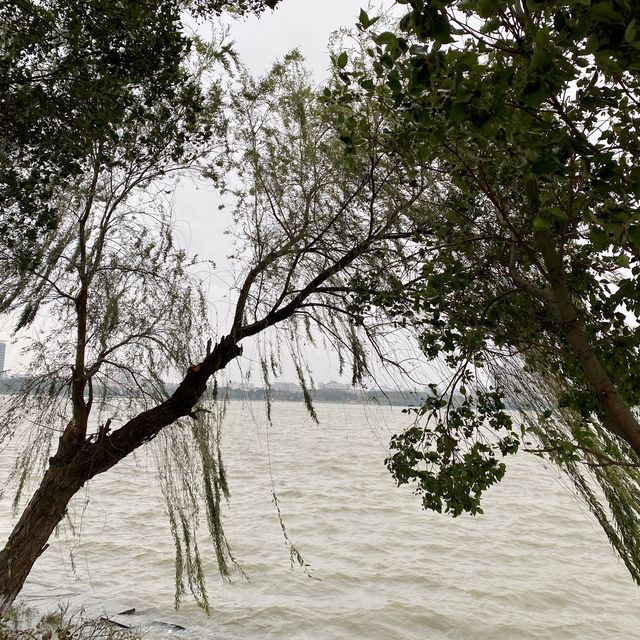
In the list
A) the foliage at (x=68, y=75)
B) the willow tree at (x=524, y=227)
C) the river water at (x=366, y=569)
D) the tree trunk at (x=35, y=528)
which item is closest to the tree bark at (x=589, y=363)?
the willow tree at (x=524, y=227)

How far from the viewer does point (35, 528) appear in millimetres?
3307

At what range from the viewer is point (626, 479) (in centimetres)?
290

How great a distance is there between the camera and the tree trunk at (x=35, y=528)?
322 centimetres

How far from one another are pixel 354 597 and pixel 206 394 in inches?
139

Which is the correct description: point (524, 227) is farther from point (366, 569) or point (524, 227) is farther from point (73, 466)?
point (366, 569)

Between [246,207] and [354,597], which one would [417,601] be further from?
[246,207]

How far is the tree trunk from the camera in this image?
322 cm

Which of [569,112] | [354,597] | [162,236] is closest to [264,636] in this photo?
[354,597]

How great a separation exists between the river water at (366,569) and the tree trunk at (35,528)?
1.28ft

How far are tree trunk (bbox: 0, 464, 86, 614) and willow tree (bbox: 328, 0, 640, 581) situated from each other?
7.62ft

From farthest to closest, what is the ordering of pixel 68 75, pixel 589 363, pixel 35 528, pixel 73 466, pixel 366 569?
1. pixel 366 569
2. pixel 73 466
3. pixel 35 528
4. pixel 68 75
5. pixel 589 363

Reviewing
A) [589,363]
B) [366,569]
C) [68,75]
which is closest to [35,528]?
[68,75]

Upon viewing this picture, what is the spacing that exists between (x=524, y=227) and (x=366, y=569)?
5.62 m

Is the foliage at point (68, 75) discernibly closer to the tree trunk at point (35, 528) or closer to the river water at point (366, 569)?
the tree trunk at point (35, 528)
